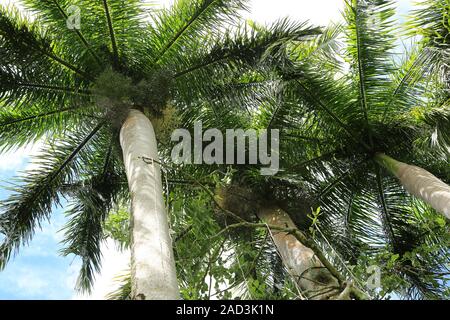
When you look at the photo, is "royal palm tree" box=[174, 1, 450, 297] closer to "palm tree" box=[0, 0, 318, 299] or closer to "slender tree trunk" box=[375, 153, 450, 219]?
"slender tree trunk" box=[375, 153, 450, 219]

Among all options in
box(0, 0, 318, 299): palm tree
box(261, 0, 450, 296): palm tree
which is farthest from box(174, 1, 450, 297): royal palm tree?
box(0, 0, 318, 299): palm tree

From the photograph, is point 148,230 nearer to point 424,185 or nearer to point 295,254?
point 295,254

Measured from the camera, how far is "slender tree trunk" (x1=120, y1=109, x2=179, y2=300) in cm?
370

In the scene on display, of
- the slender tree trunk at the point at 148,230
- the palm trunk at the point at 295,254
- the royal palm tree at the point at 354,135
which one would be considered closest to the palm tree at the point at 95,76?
the royal palm tree at the point at 354,135

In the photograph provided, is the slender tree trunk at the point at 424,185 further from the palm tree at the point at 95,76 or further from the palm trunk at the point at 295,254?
the palm tree at the point at 95,76

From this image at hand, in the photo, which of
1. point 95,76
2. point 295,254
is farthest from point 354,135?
point 95,76

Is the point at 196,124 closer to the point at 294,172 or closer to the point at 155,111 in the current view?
the point at 155,111

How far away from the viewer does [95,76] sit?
8453 mm

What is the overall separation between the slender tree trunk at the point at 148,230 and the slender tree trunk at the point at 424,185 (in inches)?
146

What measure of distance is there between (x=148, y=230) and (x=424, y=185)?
453 centimetres

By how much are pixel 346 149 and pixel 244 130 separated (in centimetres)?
181

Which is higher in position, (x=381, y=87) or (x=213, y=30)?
(x=213, y=30)
